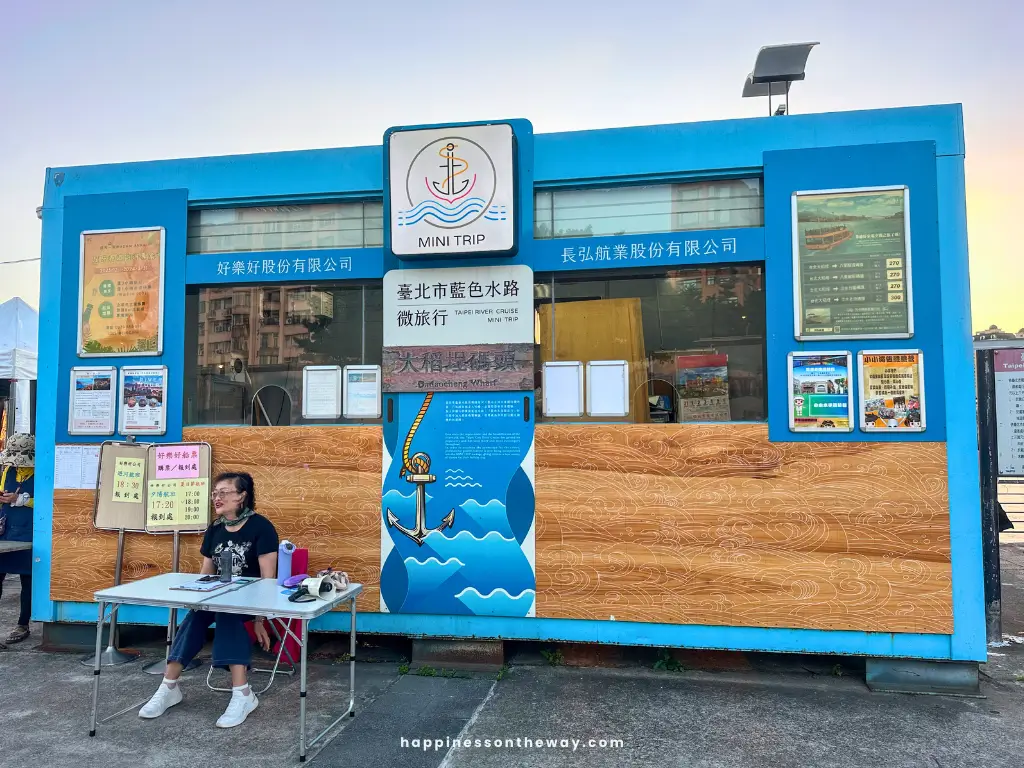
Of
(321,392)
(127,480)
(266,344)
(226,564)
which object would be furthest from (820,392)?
(127,480)

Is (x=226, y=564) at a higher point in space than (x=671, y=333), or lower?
lower

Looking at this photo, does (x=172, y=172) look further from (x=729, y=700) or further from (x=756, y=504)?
(x=729, y=700)

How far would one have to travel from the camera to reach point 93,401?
18.7 ft

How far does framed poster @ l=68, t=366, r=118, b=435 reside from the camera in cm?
568

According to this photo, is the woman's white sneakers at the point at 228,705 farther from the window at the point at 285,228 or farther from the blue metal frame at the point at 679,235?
the window at the point at 285,228

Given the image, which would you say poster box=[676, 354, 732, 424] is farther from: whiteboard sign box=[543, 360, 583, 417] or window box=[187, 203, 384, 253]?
window box=[187, 203, 384, 253]

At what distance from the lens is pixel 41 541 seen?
574 centimetres

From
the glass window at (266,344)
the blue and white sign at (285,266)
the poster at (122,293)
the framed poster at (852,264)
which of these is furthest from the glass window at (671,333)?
the poster at (122,293)

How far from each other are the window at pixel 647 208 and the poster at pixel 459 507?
1.45 meters

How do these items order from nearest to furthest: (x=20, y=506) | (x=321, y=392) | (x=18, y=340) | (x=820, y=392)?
(x=820, y=392) → (x=321, y=392) → (x=20, y=506) → (x=18, y=340)

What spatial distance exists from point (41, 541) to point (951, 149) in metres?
7.91

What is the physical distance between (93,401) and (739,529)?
17.8ft

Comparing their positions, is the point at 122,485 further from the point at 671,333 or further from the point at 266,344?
the point at 671,333

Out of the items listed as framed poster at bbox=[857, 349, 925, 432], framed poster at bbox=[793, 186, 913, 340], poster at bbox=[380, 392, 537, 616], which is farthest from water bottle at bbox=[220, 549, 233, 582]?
framed poster at bbox=[857, 349, 925, 432]
